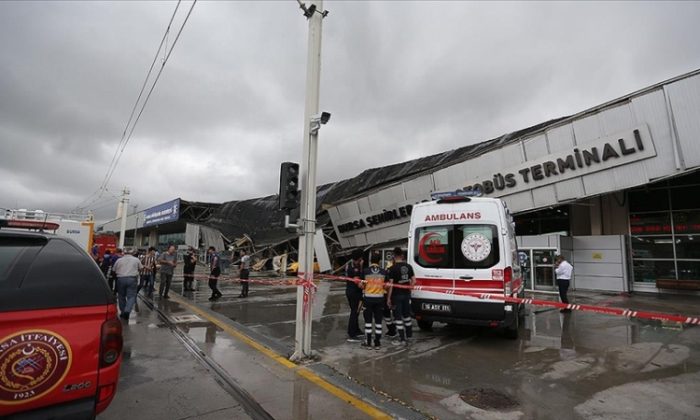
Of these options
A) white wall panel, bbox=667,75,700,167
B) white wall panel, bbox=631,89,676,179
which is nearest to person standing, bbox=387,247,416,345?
white wall panel, bbox=631,89,676,179

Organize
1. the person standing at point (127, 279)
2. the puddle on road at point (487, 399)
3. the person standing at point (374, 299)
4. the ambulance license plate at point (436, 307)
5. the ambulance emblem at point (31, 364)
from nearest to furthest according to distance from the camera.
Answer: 1. the ambulance emblem at point (31, 364)
2. the puddle on road at point (487, 399)
3. the person standing at point (374, 299)
4. the ambulance license plate at point (436, 307)
5. the person standing at point (127, 279)

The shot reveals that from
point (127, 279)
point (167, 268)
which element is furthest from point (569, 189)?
point (127, 279)

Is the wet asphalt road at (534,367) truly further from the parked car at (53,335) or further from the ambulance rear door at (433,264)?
the parked car at (53,335)

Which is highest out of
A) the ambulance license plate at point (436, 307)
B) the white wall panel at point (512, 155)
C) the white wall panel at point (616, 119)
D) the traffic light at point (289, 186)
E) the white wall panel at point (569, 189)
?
the white wall panel at point (616, 119)

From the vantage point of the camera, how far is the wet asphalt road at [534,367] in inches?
166

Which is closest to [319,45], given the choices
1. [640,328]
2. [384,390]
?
[384,390]

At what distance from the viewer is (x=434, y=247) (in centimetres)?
732

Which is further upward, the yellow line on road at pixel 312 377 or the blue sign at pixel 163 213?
the blue sign at pixel 163 213

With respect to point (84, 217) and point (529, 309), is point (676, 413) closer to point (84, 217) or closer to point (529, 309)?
point (529, 309)

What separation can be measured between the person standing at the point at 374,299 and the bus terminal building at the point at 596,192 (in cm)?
1044

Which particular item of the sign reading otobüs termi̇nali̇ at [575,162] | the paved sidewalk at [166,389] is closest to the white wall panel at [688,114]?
the sign reading otobüs termi̇nali̇ at [575,162]

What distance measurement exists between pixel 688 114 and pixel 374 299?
11905 millimetres

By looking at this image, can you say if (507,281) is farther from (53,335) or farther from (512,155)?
(512,155)

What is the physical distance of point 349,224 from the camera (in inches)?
897
